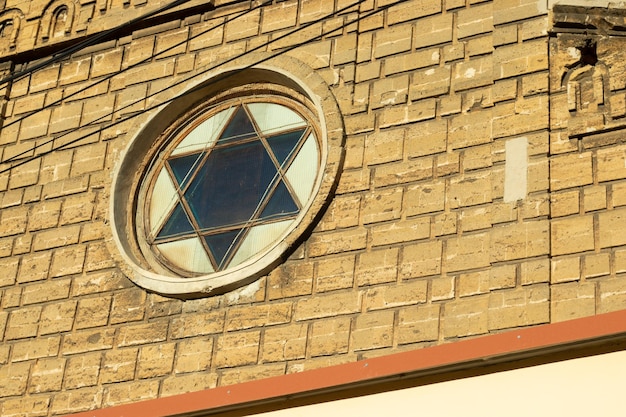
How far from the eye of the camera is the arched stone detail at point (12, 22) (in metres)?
12.5

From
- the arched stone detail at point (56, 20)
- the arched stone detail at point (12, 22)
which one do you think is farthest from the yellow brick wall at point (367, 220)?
the arched stone detail at point (12, 22)

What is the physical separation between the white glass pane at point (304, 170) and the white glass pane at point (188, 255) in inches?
32.3

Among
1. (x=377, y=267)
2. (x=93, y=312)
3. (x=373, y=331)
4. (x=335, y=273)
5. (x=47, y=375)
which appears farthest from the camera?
(x=93, y=312)

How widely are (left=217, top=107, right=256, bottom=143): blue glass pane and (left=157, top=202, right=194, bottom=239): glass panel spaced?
Answer: 2.10ft

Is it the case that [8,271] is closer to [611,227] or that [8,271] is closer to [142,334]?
[142,334]

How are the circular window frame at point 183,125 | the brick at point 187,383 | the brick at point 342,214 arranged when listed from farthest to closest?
the circular window frame at point 183,125 → the brick at point 342,214 → the brick at point 187,383

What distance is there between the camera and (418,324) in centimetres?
937

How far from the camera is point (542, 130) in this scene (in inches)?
381

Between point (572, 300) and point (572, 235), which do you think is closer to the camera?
point (572, 300)

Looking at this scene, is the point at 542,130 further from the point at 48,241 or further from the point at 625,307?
the point at 48,241

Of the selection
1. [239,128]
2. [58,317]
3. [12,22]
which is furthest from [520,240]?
[12,22]

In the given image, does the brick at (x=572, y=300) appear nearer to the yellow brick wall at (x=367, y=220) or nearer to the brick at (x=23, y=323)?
the yellow brick wall at (x=367, y=220)

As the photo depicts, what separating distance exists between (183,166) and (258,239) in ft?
3.45

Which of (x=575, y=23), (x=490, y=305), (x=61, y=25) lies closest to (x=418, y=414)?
(x=490, y=305)
